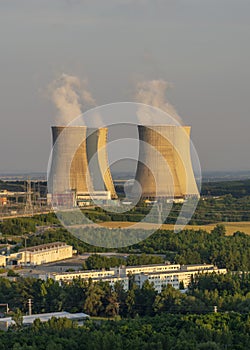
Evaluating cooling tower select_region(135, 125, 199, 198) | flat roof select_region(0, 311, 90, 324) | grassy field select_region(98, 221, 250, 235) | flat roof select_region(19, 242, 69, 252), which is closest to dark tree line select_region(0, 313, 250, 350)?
flat roof select_region(0, 311, 90, 324)

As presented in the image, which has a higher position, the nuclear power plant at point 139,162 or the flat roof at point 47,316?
the nuclear power plant at point 139,162

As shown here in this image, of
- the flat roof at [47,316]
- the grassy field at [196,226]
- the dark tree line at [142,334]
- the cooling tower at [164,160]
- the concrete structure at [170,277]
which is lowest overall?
the dark tree line at [142,334]

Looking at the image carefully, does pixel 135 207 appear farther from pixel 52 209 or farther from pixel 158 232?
pixel 158 232

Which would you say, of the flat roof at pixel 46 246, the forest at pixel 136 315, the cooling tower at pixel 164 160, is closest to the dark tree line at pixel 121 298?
the forest at pixel 136 315

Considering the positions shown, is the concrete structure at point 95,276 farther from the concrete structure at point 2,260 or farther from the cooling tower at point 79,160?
the cooling tower at point 79,160

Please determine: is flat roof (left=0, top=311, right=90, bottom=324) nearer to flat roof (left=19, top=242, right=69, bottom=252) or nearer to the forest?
the forest

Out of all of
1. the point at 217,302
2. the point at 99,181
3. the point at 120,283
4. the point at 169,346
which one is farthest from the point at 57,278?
the point at 99,181

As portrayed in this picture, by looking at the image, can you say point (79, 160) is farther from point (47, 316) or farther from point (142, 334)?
point (142, 334)

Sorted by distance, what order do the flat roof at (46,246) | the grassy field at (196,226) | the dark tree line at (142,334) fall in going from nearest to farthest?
the dark tree line at (142,334) → the flat roof at (46,246) → the grassy field at (196,226)
